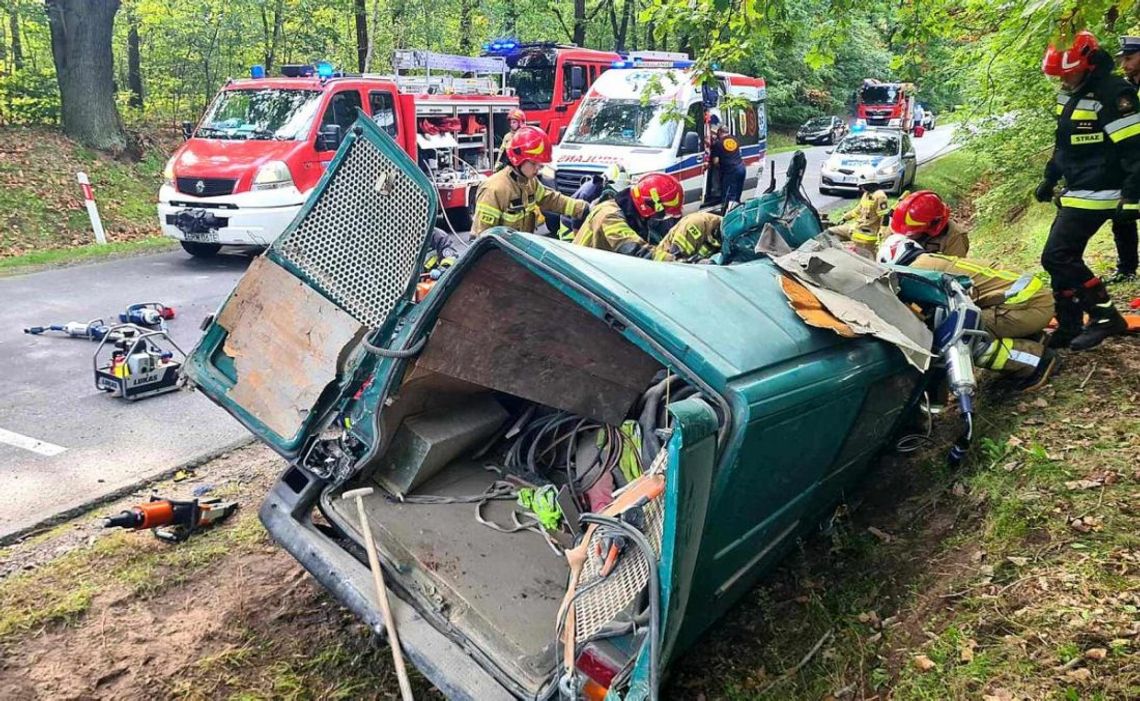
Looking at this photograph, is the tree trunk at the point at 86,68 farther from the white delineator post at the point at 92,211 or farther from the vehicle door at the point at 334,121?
the vehicle door at the point at 334,121

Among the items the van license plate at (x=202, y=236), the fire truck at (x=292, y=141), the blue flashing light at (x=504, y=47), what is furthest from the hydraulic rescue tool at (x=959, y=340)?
the blue flashing light at (x=504, y=47)

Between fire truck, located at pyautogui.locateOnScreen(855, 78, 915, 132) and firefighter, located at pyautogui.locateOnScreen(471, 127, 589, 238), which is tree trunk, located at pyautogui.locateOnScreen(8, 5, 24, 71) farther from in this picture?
fire truck, located at pyautogui.locateOnScreen(855, 78, 915, 132)

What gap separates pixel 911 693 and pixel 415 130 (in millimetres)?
10231

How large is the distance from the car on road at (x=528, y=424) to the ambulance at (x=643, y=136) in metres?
7.36

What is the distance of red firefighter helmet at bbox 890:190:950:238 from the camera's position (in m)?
4.95

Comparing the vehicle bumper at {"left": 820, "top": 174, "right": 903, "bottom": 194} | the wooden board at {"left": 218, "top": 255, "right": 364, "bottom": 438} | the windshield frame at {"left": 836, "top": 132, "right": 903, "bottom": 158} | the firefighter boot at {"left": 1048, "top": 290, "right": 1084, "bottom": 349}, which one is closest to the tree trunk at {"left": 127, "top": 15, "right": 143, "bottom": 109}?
the vehicle bumper at {"left": 820, "top": 174, "right": 903, "bottom": 194}

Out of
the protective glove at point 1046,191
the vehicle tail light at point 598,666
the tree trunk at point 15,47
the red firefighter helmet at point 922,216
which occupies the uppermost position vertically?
the tree trunk at point 15,47

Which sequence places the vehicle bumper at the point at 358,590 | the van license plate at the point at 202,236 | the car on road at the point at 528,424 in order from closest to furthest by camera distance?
1. the car on road at the point at 528,424
2. the vehicle bumper at the point at 358,590
3. the van license plate at the point at 202,236

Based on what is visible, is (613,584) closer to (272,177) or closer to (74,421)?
(74,421)

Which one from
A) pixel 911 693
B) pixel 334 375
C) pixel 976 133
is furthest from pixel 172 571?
pixel 976 133

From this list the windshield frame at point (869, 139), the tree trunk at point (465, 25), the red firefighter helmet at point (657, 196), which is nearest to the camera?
the red firefighter helmet at point (657, 196)

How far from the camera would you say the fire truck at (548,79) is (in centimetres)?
1577

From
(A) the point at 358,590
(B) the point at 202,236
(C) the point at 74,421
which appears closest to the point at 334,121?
(B) the point at 202,236

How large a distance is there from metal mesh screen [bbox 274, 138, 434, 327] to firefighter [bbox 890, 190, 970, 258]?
132 inches
